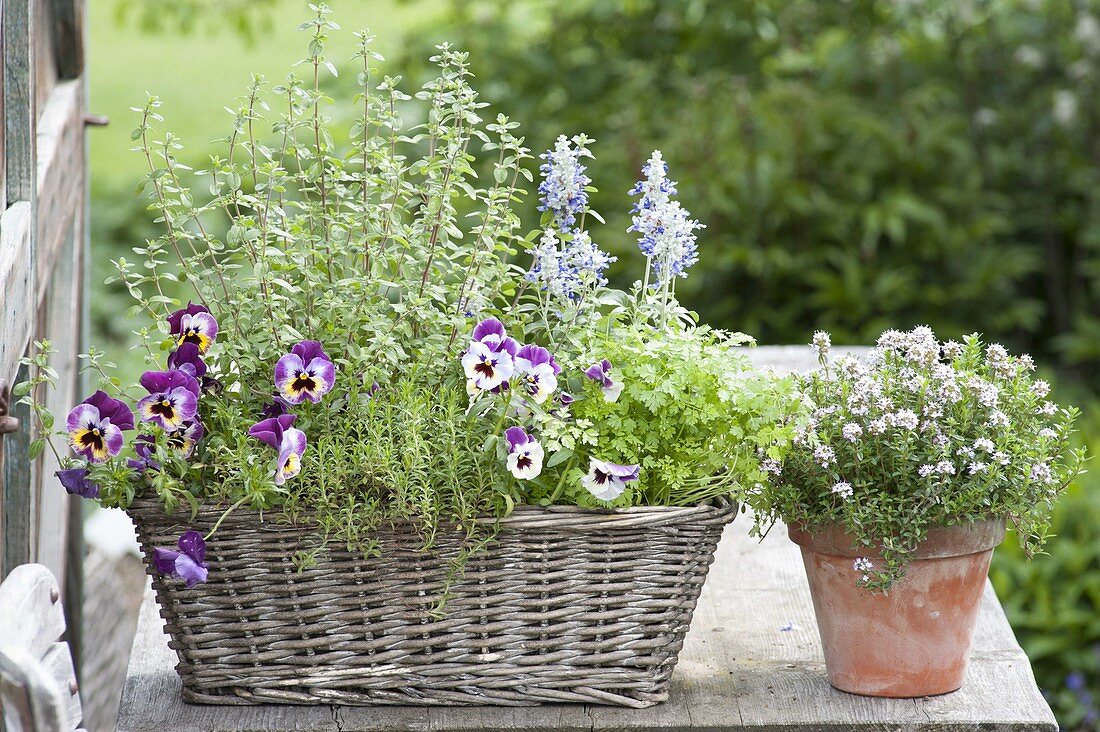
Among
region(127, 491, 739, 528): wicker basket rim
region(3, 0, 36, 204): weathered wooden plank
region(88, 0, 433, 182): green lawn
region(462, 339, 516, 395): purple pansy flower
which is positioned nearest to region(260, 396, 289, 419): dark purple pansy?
region(127, 491, 739, 528): wicker basket rim

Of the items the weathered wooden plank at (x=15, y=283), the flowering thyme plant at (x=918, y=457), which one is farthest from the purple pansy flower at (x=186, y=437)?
the flowering thyme plant at (x=918, y=457)

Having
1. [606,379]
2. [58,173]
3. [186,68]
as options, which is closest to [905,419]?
[606,379]

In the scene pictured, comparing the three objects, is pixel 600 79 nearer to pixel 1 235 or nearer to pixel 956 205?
pixel 956 205

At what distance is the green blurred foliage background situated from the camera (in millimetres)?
4906

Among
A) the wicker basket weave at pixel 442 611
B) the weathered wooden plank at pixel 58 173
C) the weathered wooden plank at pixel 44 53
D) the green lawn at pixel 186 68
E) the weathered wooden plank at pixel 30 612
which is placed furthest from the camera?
the green lawn at pixel 186 68

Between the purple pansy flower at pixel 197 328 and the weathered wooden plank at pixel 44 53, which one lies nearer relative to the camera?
the purple pansy flower at pixel 197 328

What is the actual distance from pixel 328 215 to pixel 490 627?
543 millimetres

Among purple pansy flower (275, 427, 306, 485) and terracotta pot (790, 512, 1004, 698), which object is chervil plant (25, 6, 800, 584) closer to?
purple pansy flower (275, 427, 306, 485)

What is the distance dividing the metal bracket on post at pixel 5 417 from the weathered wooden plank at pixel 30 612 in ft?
0.77

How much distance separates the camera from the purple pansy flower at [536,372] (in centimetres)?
151

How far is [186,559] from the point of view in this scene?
1523 mm

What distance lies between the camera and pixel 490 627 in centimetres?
160

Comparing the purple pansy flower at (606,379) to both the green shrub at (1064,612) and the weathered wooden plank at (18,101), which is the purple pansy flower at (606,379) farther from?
the green shrub at (1064,612)

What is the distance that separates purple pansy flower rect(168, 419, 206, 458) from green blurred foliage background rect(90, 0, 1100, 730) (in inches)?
128
